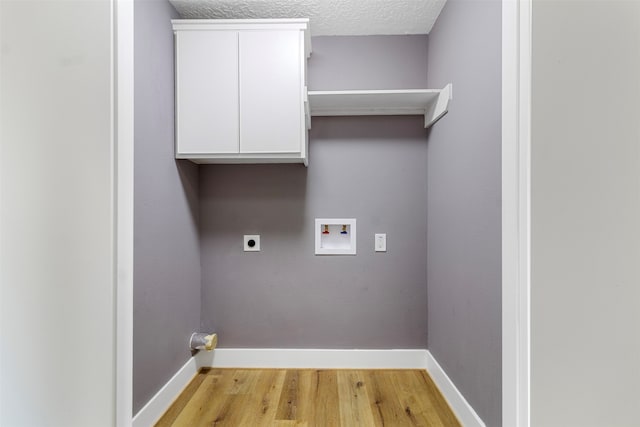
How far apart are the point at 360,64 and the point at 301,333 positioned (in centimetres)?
185

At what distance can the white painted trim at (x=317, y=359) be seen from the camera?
75.6 inches

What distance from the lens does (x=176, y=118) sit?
5.39 feet

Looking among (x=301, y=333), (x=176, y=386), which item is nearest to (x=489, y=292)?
(x=301, y=333)

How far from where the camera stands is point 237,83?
163 centimetres

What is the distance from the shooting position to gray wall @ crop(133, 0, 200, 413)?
4.36ft

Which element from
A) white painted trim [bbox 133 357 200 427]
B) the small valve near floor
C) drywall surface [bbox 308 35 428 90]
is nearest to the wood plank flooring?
white painted trim [bbox 133 357 200 427]

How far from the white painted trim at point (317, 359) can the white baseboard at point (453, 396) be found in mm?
127

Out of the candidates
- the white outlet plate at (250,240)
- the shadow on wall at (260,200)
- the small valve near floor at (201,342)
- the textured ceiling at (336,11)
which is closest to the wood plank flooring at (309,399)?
the small valve near floor at (201,342)
